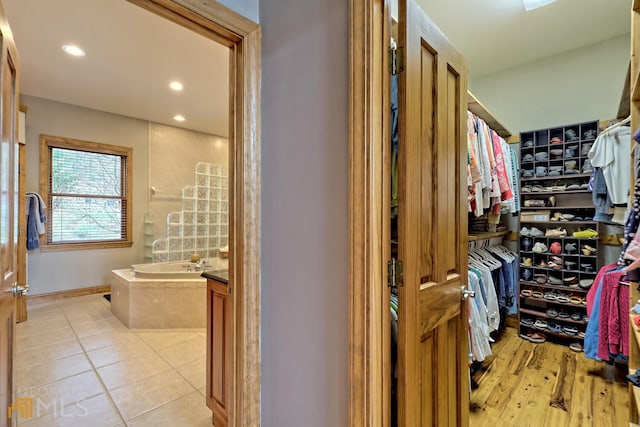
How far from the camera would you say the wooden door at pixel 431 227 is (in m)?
0.97

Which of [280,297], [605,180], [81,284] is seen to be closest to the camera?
[280,297]

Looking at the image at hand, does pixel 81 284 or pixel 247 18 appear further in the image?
pixel 81 284

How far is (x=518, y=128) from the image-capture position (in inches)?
136

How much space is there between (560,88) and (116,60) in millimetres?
4751

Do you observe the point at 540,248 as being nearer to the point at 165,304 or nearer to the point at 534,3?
the point at 534,3

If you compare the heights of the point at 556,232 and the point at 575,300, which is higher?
the point at 556,232

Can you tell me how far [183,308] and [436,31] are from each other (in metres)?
3.37

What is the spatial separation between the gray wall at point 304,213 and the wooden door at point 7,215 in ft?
3.24

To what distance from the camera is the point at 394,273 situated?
0.98m

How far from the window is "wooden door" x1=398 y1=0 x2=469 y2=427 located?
16.6 ft

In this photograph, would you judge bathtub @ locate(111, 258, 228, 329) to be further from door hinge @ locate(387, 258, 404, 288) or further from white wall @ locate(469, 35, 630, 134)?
white wall @ locate(469, 35, 630, 134)

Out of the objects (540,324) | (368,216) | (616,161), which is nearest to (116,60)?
(368,216)

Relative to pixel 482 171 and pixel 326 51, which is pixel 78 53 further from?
pixel 482 171

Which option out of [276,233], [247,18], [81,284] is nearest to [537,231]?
[276,233]
